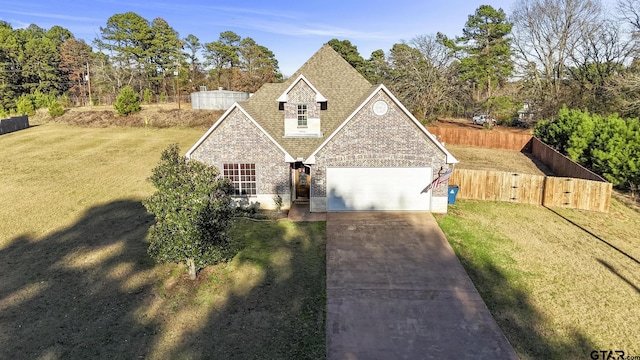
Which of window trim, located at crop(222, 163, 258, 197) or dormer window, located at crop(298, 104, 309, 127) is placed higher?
dormer window, located at crop(298, 104, 309, 127)

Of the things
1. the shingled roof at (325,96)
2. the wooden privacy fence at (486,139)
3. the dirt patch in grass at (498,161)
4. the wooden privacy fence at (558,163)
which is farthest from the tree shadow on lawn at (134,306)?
the wooden privacy fence at (486,139)

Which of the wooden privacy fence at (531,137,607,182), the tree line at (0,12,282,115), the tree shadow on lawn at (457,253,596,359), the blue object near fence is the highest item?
the tree line at (0,12,282,115)

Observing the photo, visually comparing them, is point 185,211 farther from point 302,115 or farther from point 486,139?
point 486,139

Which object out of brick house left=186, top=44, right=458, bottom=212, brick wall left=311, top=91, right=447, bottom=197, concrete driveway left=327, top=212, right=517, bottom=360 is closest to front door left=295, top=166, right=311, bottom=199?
brick house left=186, top=44, right=458, bottom=212

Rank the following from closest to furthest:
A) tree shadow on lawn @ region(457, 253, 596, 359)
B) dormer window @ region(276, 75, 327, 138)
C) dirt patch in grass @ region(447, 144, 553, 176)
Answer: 1. tree shadow on lawn @ region(457, 253, 596, 359)
2. dormer window @ region(276, 75, 327, 138)
3. dirt patch in grass @ region(447, 144, 553, 176)

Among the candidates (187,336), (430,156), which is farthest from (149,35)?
(187,336)

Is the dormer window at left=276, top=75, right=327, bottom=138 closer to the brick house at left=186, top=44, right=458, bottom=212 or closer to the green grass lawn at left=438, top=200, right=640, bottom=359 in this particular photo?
the brick house at left=186, top=44, right=458, bottom=212
